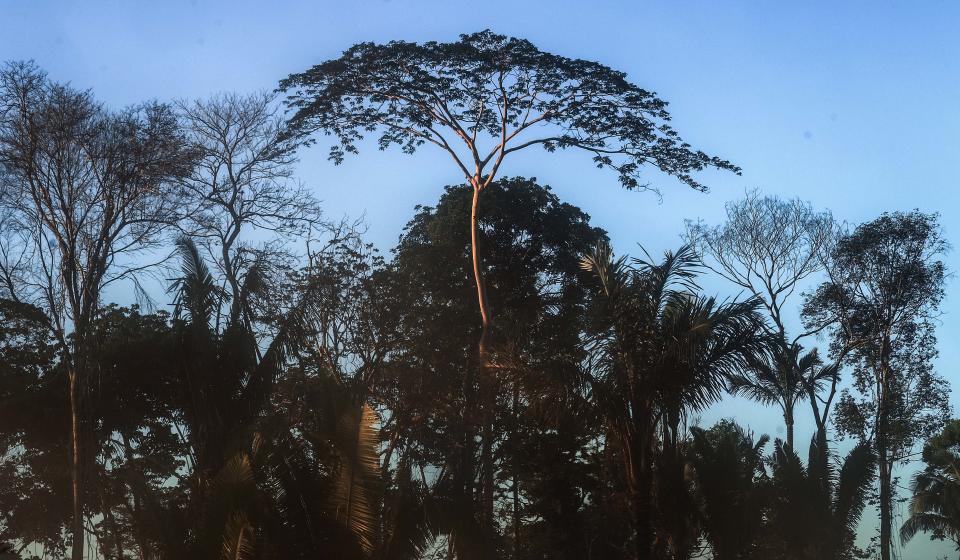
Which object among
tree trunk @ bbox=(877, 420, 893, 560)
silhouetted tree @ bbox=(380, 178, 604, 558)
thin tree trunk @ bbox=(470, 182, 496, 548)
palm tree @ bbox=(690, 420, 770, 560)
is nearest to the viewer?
silhouetted tree @ bbox=(380, 178, 604, 558)

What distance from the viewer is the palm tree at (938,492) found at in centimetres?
2806

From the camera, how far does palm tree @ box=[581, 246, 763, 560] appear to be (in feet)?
43.4

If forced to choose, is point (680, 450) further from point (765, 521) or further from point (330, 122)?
point (330, 122)

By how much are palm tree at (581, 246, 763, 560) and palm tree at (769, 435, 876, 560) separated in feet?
23.6

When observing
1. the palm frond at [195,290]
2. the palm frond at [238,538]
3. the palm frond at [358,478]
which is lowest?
the palm frond at [238,538]

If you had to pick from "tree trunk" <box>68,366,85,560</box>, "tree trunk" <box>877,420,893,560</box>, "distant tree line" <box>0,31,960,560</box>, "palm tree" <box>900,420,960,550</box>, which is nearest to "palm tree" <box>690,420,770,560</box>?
"distant tree line" <box>0,31,960,560</box>

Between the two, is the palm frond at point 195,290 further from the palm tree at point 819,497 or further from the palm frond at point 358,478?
the palm tree at point 819,497

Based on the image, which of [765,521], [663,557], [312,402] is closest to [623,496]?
[663,557]

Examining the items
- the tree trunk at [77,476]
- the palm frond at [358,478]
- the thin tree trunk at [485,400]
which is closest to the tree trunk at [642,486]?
the palm frond at [358,478]

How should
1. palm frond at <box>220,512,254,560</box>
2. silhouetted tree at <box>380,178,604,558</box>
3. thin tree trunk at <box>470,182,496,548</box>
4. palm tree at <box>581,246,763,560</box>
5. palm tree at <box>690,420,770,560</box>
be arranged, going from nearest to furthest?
palm frond at <box>220,512,254,560</box>, palm tree at <box>581,246,763,560</box>, silhouetted tree at <box>380,178,604,558</box>, palm tree at <box>690,420,770,560</box>, thin tree trunk at <box>470,182,496,548</box>

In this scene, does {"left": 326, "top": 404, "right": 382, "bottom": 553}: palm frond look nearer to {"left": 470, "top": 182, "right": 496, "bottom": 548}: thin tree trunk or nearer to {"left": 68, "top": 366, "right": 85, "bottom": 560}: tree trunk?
{"left": 68, "top": 366, "right": 85, "bottom": 560}: tree trunk

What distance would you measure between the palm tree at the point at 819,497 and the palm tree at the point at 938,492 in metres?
9.37

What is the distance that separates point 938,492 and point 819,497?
11.4 metres

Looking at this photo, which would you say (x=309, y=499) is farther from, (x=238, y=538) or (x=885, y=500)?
(x=885, y=500)
